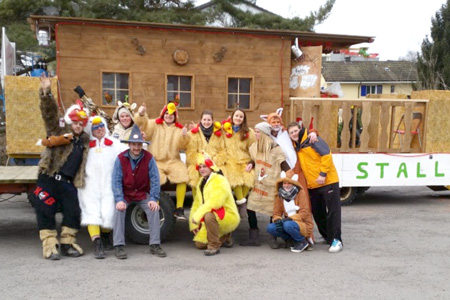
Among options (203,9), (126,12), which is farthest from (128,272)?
(203,9)

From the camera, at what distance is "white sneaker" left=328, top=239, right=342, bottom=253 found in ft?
19.9

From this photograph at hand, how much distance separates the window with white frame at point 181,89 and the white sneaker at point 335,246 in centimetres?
529

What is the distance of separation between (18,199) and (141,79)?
3683mm

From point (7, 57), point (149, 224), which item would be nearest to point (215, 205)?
point (149, 224)

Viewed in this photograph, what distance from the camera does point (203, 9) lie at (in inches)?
725

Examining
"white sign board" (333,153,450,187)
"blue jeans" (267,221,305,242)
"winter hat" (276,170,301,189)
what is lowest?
"blue jeans" (267,221,305,242)

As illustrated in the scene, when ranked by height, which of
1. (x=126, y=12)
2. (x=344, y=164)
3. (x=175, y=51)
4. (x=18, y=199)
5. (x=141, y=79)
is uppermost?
(x=126, y=12)

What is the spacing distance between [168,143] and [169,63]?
13.6 feet

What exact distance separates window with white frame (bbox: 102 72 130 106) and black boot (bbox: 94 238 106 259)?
463 cm

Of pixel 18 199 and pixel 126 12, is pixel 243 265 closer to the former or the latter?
pixel 18 199

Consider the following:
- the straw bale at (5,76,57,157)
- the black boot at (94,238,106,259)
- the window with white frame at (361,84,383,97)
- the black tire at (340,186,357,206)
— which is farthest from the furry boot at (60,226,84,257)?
the window with white frame at (361,84,383,97)

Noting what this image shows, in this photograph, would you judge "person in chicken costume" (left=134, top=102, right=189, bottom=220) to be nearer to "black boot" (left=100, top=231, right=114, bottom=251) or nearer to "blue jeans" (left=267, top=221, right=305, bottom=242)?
"black boot" (left=100, top=231, right=114, bottom=251)

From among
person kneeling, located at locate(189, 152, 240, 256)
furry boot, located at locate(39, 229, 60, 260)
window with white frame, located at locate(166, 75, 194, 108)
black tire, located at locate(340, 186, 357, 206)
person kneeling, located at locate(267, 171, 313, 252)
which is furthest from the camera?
window with white frame, located at locate(166, 75, 194, 108)

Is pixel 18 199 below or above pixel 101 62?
below
